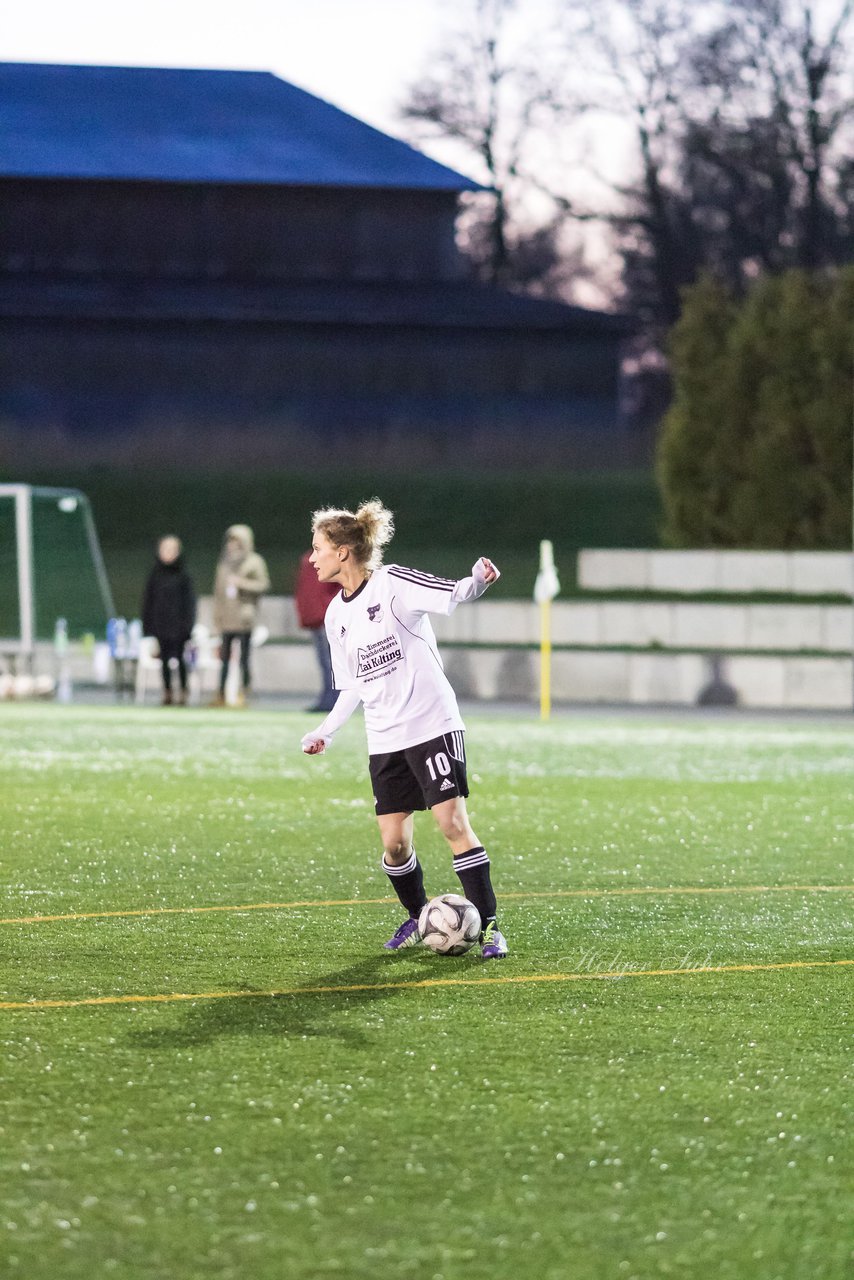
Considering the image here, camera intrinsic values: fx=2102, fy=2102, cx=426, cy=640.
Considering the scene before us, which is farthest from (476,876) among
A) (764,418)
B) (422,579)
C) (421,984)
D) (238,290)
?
(238,290)

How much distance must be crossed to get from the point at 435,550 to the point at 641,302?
51.7ft

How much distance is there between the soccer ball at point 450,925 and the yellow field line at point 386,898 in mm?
1465

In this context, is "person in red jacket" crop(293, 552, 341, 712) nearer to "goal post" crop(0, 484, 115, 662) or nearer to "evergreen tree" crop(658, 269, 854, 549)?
"goal post" crop(0, 484, 115, 662)

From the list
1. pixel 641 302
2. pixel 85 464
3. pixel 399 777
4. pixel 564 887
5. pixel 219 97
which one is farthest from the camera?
pixel 641 302

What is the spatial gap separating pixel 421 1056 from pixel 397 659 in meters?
1.88

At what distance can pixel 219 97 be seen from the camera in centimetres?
4641

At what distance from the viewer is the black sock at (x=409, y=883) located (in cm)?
796

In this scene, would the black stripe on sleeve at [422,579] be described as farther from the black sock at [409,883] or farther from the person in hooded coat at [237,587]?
the person in hooded coat at [237,587]

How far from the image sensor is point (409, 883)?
800 centimetres

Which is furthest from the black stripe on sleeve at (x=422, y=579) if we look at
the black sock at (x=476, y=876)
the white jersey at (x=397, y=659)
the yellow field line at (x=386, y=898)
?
the yellow field line at (x=386, y=898)

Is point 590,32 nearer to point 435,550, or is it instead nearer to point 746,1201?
point 435,550

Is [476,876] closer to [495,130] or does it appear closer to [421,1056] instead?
[421,1056]

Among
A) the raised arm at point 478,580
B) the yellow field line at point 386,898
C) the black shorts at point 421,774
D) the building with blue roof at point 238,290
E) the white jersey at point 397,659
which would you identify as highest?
the building with blue roof at point 238,290

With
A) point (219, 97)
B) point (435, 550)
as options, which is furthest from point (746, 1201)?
point (219, 97)
